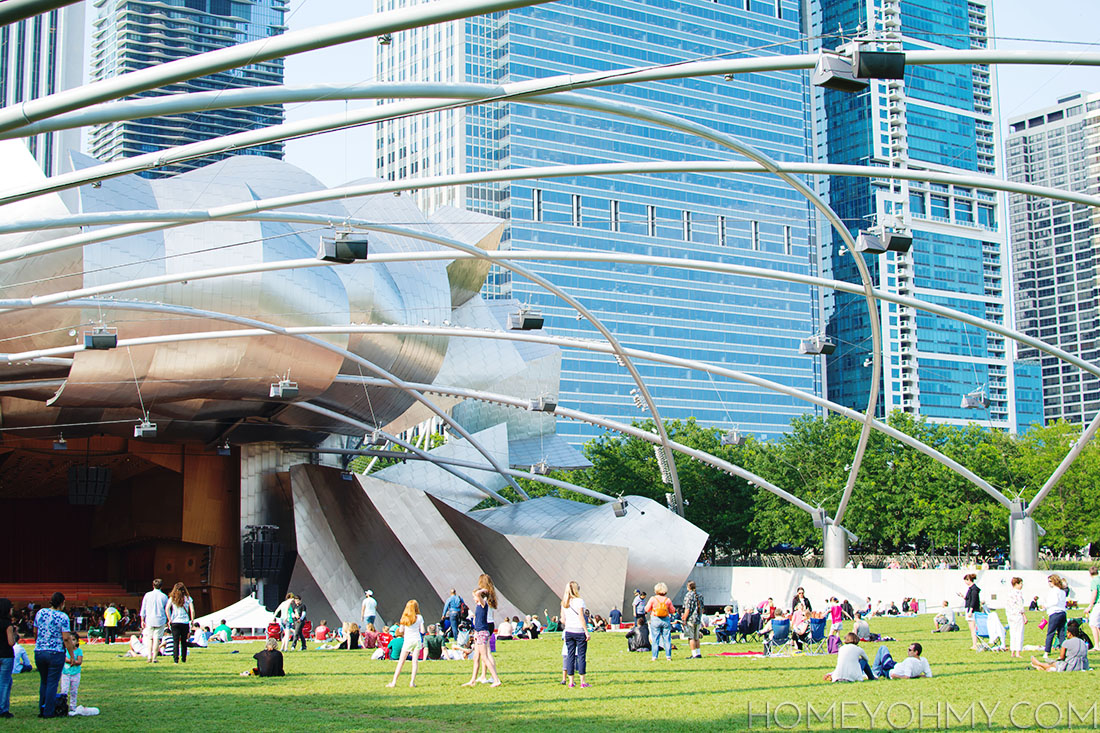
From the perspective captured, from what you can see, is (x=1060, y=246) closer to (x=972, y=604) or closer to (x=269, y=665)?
(x=972, y=604)

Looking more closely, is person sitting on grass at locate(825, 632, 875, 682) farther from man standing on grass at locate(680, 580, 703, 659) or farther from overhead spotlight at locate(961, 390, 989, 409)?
overhead spotlight at locate(961, 390, 989, 409)

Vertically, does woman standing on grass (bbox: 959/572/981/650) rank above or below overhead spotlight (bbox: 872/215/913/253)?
below

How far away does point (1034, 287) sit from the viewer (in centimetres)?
18838

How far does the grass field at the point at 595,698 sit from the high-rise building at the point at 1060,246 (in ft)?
532

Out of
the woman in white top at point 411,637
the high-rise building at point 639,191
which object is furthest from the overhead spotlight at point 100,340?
the high-rise building at point 639,191

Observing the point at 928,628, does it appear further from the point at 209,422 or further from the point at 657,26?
the point at 657,26

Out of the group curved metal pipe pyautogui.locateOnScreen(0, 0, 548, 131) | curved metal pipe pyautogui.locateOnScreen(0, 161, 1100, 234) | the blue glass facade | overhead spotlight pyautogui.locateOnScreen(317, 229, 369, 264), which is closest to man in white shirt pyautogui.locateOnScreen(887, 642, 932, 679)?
curved metal pipe pyautogui.locateOnScreen(0, 161, 1100, 234)

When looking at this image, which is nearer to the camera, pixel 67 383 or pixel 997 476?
pixel 67 383

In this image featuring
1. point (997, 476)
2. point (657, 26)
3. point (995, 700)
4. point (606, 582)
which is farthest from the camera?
point (657, 26)

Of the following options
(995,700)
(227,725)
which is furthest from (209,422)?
(995,700)

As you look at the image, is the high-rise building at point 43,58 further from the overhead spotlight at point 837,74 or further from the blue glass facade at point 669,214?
the overhead spotlight at point 837,74

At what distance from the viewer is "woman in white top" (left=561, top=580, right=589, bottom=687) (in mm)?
15930

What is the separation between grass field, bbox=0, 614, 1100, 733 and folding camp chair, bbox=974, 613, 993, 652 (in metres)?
0.42

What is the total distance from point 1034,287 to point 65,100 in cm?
19479
